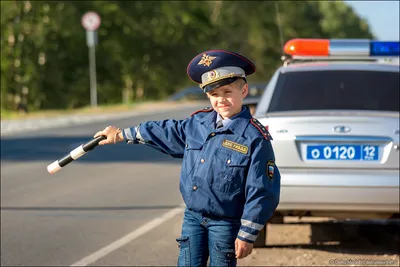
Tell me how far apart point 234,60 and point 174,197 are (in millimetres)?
7218

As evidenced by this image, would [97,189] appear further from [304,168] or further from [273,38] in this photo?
[273,38]

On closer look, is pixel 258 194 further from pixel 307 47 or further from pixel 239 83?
pixel 307 47

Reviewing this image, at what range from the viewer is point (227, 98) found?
4.27 m

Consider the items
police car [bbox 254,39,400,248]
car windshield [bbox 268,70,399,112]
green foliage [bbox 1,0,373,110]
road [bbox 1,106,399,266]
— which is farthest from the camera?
green foliage [bbox 1,0,373,110]

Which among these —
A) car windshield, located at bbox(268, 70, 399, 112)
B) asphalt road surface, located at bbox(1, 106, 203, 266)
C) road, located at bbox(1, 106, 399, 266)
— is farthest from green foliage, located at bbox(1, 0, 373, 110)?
car windshield, located at bbox(268, 70, 399, 112)

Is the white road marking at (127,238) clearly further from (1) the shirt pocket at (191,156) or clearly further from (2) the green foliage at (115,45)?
(2) the green foliage at (115,45)

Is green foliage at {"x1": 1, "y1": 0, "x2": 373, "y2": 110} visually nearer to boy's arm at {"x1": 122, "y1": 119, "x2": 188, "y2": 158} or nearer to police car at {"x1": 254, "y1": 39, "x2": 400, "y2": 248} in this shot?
police car at {"x1": 254, "y1": 39, "x2": 400, "y2": 248}

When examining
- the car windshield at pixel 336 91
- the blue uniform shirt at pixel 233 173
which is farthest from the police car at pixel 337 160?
the blue uniform shirt at pixel 233 173

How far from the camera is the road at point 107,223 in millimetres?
7816

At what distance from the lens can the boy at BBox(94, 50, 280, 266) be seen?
4.16m

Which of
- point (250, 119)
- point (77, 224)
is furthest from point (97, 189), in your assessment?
point (250, 119)

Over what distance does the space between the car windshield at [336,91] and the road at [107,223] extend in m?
1.21

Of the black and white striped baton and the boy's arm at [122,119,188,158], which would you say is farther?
the boy's arm at [122,119,188,158]

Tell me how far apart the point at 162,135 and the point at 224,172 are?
455 millimetres
